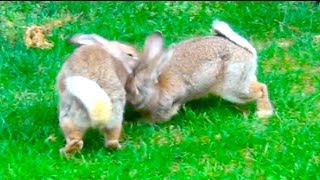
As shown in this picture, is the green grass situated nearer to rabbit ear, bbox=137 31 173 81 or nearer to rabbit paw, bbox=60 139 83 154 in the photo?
rabbit paw, bbox=60 139 83 154

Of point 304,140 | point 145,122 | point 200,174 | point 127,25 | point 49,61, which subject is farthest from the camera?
point 127,25

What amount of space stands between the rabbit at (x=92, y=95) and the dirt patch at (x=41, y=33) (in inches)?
62.7

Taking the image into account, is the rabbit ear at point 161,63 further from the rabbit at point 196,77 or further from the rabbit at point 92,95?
the rabbit at point 92,95

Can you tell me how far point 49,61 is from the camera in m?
7.40

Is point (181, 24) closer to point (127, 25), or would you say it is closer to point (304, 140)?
point (127, 25)

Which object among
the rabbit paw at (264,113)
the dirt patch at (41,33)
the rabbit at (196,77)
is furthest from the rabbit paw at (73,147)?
the dirt patch at (41,33)

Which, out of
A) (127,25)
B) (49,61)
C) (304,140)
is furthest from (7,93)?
(304,140)

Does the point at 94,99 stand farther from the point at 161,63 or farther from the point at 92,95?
the point at 161,63

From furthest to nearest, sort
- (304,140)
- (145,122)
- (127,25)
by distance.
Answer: (127,25)
(145,122)
(304,140)

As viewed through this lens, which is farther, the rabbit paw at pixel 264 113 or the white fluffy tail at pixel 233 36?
the white fluffy tail at pixel 233 36

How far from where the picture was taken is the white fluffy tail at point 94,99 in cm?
558

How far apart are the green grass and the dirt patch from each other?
2.5 inches

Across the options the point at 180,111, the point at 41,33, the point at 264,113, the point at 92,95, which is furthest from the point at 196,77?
the point at 41,33

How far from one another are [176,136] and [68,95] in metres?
0.84
